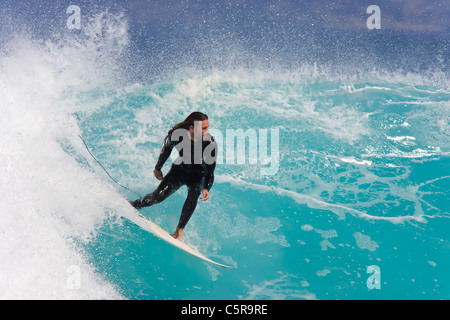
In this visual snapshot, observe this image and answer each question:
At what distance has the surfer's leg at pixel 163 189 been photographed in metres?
4.59

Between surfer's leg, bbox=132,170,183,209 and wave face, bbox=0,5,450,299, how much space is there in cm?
30

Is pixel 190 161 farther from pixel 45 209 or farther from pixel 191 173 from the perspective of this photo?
pixel 45 209

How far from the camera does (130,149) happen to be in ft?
21.6

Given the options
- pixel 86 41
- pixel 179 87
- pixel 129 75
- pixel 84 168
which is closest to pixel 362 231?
pixel 84 168

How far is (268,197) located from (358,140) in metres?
2.79

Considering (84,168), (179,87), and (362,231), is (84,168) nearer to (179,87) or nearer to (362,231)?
(362,231)

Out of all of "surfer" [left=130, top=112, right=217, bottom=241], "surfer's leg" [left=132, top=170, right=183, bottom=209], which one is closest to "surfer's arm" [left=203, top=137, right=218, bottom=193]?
"surfer" [left=130, top=112, right=217, bottom=241]

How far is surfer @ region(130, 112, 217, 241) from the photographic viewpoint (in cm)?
414

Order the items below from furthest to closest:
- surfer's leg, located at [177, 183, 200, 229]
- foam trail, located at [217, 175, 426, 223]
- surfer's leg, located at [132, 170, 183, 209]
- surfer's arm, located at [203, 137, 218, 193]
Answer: foam trail, located at [217, 175, 426, 223], surfer's leg, located at [132, 170, 183, 209], surfer's leg, located at [177, 183, 200, 229], surfer's arm, located at [203, 137, 218, 193]

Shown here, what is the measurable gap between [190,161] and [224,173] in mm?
2114
